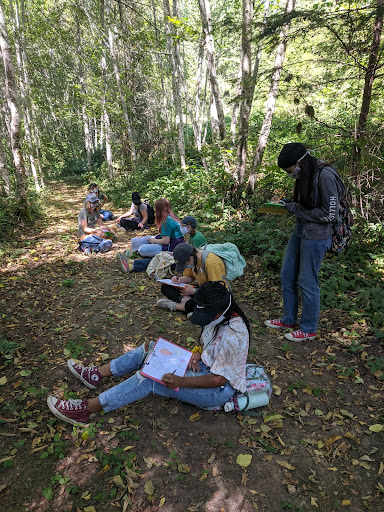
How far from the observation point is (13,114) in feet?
27.0

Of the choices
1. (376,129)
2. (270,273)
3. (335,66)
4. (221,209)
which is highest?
(335,66)

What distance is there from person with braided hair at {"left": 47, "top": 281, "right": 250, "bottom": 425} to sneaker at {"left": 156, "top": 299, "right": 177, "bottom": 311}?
1887 mm

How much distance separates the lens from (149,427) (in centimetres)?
285

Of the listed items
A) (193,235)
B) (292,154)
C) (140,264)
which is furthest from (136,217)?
(292,154)

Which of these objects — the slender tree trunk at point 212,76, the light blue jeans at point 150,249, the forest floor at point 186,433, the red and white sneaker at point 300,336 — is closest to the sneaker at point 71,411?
the forest floor at point 186,433

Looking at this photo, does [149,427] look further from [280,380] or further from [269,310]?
[269,310]

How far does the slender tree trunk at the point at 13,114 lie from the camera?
308 inches

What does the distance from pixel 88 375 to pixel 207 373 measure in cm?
136

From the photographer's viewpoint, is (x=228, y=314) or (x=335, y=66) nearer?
(x=228, y=314)

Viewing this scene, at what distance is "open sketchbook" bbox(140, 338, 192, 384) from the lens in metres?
2.74

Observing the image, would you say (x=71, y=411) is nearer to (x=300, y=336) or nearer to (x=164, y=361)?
(x=164, y=361)

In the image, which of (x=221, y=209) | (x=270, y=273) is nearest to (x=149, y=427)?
(x=270, y=273)

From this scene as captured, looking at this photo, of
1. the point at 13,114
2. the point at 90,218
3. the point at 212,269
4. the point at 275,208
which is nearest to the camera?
the point at 212,269

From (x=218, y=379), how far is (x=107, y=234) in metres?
6.18
